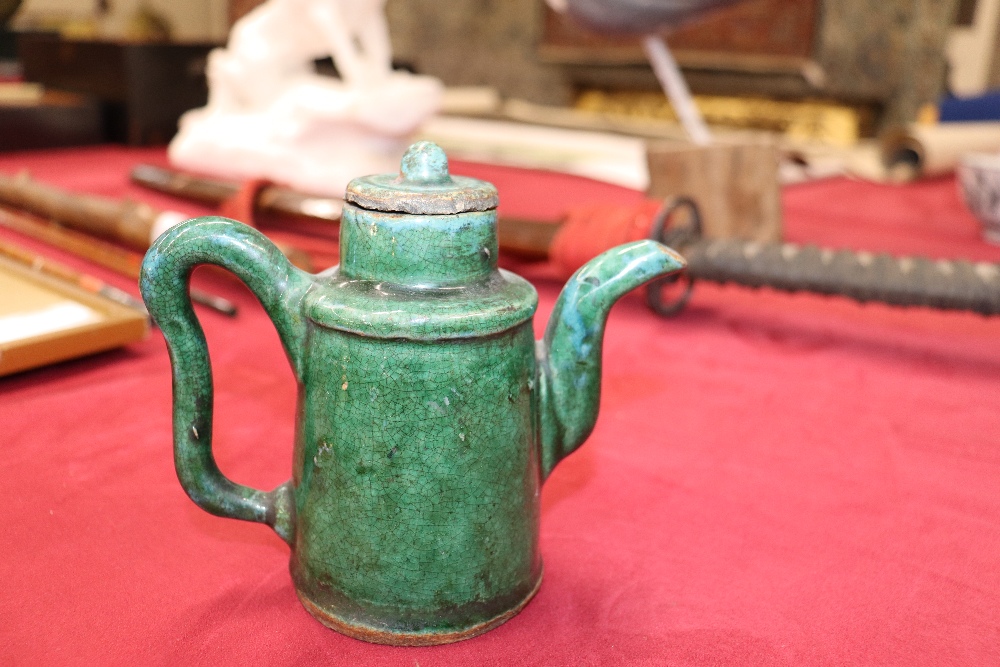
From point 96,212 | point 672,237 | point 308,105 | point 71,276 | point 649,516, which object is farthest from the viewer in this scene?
point 308,105

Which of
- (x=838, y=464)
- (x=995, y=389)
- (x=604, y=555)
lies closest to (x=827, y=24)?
(x=995, y=389)

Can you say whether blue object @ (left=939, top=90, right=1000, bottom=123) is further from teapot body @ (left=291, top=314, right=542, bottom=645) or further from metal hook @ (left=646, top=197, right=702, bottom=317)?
teapot body @ (left=291, top=314, right=542, bottom=645)

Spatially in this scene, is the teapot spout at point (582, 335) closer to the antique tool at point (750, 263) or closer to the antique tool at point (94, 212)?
the antique tool at point (750, 263)

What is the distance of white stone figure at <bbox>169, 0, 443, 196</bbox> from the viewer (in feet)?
6.00

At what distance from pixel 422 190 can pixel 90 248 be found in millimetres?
989

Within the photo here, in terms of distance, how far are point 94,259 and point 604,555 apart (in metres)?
0.98

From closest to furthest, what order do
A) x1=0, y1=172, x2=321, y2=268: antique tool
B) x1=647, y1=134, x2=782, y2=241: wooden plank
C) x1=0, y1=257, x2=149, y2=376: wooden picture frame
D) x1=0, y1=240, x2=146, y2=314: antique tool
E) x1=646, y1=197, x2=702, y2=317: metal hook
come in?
x1=0, y1=257, x2=149, y2=376: wooden picture frame
x1=0, y1=240, x2=146, y2=314: antique tool
x1=646, y1=197, x2=702, y2=317: metal hook
x1=0, y1=172, x2=321, y2=268: antique tool
x1=647, y1=134, x2=782, y2=241: wooden plank

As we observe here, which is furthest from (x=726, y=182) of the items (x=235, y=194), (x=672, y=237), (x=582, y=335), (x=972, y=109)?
(x=972, y=109)

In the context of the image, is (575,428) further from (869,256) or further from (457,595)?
(869,256)

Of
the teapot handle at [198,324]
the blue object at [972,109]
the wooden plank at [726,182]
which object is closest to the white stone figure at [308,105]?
the wooden plank at [726,182]

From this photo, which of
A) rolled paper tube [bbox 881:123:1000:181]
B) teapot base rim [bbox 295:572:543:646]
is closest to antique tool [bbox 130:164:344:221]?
teapot base rim [bbox 295:572:543:646]

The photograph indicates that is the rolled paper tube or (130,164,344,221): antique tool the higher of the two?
the rolled paper tube

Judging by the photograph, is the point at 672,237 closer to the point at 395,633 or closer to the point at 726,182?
the point at 726,182

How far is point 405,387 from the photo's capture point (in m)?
0.50
